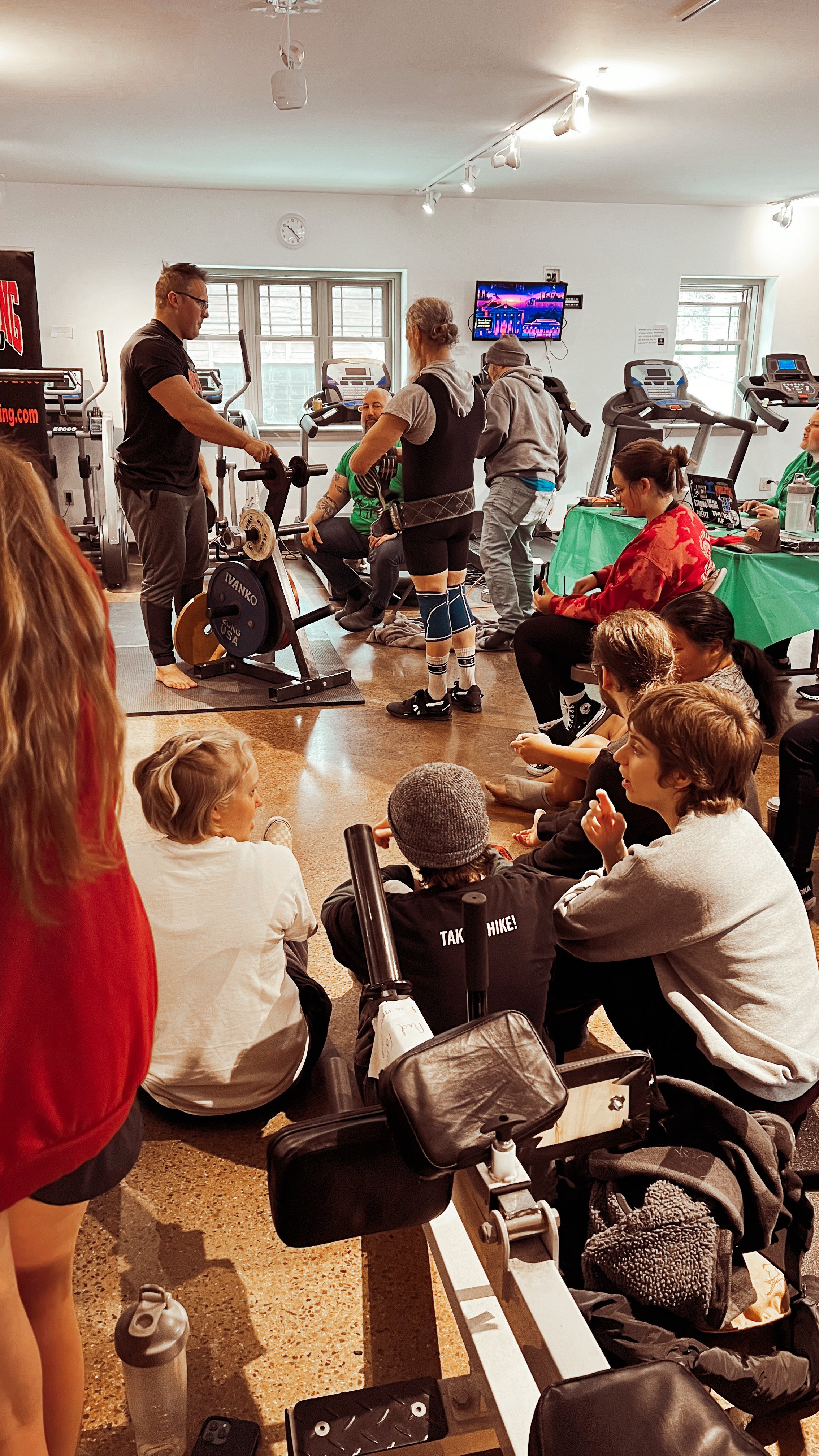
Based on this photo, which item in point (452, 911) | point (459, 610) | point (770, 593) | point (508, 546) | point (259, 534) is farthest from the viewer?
point (508, 546)

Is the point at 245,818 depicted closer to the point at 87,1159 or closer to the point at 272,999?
the point at 272,999

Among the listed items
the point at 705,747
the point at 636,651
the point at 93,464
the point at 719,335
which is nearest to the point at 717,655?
the point at 636,651

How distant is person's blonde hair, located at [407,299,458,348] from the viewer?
3.97m

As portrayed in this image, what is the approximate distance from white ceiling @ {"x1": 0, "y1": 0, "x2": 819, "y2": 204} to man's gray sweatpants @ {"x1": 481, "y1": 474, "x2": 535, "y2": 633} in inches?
84.2

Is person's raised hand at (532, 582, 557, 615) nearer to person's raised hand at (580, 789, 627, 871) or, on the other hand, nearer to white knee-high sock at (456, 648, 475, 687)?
white knee-high sock at (456, 648, 475, 687)

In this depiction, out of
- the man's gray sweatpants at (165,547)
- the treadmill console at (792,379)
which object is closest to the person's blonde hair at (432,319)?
the man's gray sweatpants at (165,547)

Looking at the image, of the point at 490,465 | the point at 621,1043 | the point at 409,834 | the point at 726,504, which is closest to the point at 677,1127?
the point at 409,834

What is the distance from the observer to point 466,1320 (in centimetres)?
94

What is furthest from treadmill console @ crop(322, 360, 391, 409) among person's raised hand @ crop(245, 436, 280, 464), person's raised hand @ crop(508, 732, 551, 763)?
person's raised hand @ crop(508, 732, 551, 763)

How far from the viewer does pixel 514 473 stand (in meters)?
5.63

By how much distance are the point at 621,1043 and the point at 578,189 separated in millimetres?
8769

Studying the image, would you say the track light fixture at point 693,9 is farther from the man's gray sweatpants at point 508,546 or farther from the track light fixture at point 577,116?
the man's gray sweatpants at point 508,546

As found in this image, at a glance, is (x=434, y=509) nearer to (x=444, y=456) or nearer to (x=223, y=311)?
(x=444, y=456)

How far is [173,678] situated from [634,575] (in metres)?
2.38
